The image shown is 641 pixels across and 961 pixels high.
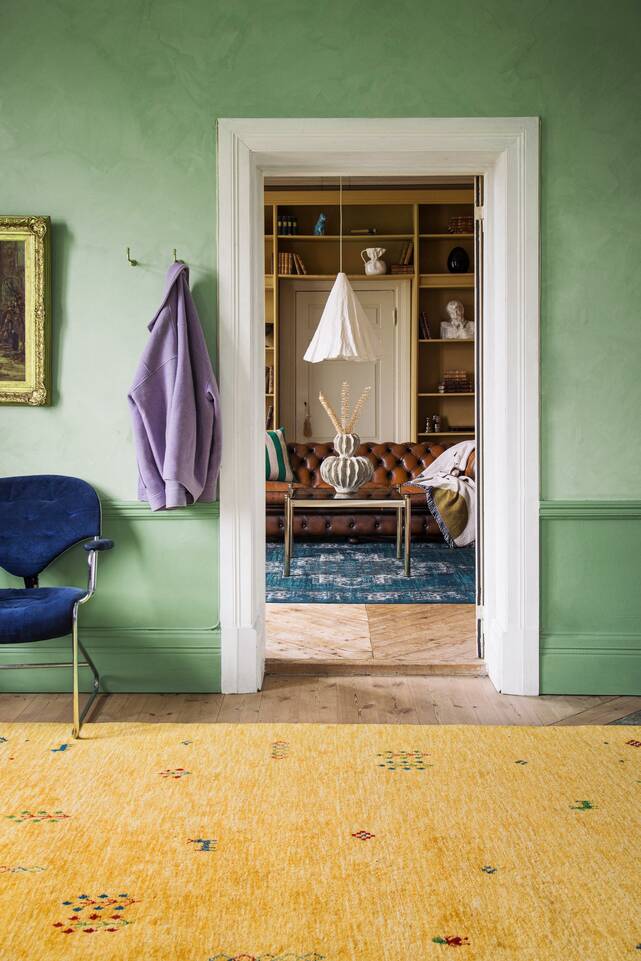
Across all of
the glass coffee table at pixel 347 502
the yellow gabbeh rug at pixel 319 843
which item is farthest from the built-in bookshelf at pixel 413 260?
the yellow gabbeh rug at pixel 319 843

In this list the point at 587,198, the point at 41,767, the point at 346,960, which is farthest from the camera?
the point at 587,198

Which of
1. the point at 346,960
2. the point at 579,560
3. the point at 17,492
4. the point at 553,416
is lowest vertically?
the point at 346,960

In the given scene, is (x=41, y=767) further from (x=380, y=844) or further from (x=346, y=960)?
(x=346, y=960)

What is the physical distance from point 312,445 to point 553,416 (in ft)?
14.0

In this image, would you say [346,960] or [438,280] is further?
[438,280]

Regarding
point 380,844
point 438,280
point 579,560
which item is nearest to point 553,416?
point 579,560

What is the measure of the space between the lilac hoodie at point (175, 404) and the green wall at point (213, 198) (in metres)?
0.14

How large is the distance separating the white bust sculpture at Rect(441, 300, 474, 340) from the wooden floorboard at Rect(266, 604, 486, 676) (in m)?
A: 3.90

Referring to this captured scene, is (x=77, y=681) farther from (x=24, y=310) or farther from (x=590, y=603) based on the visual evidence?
(x=590, y=603)

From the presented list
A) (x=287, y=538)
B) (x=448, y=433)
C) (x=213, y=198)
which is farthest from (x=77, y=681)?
(x=448, y=433)

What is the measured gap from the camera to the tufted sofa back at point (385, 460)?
7.41 metres

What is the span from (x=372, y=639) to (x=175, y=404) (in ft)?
5.37

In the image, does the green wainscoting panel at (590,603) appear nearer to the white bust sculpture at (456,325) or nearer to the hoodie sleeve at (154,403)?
the hoodie sleeve at (154,403)

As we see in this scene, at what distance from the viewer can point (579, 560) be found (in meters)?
3.46
